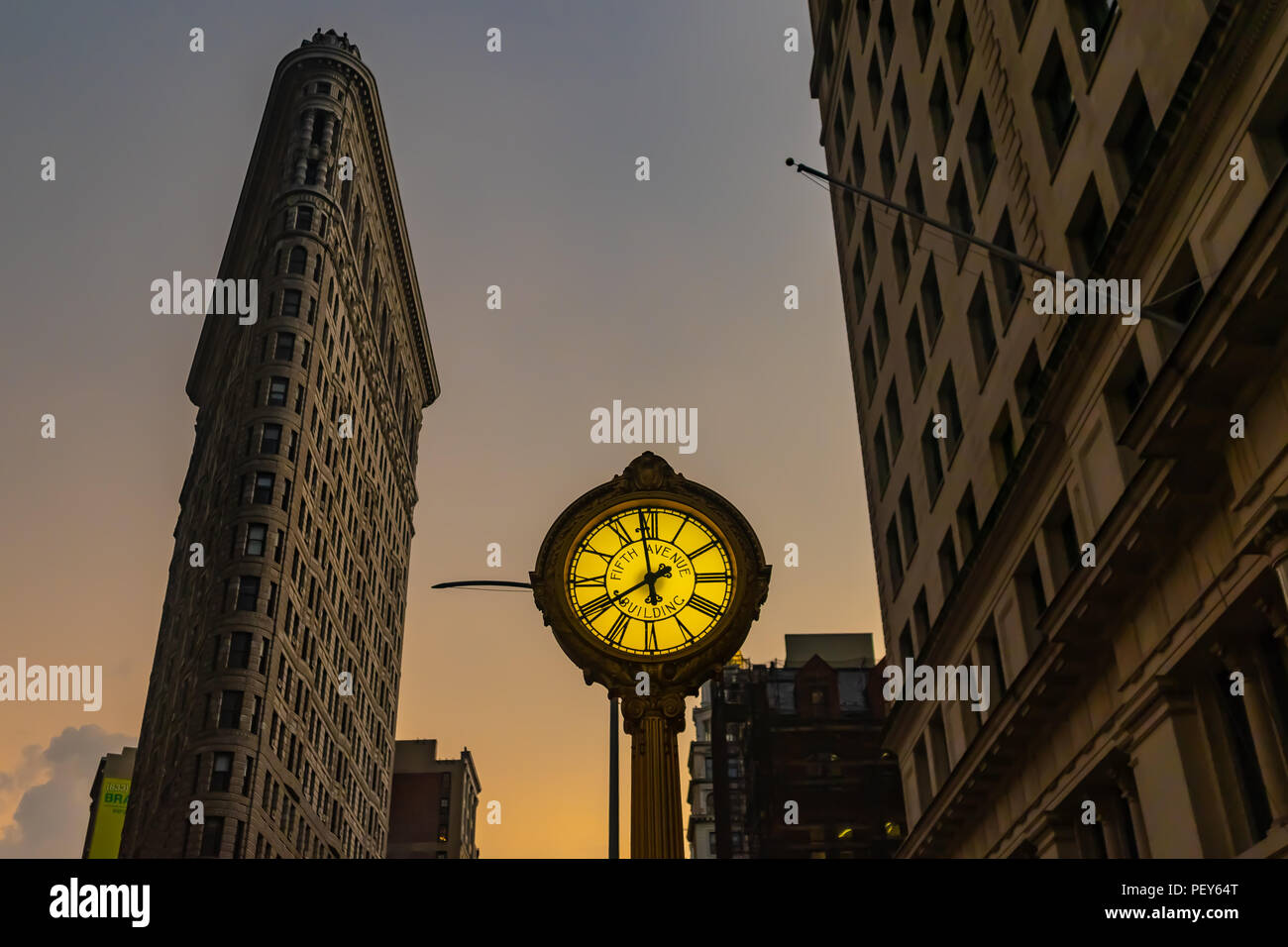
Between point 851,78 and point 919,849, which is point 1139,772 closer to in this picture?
point 919,849

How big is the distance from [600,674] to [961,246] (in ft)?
91.0

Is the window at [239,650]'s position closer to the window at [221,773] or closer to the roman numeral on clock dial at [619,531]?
the window at [221,773]

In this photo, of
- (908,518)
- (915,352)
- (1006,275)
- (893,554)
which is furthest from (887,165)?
(893,554)

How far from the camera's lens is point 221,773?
71.1 meters

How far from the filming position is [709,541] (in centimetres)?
634

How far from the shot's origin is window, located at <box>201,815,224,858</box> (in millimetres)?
68562

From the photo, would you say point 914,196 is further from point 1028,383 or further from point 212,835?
point 212,835

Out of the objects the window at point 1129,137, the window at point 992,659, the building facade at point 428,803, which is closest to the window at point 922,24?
the window at point 1129,137

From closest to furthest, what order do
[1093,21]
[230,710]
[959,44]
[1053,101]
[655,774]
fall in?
[655,774], [1093,21], [1053,101], [959,44], [230,710]

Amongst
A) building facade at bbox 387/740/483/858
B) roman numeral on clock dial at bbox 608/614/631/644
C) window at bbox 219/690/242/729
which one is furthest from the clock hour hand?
building facade at bbox 387/740/483/858

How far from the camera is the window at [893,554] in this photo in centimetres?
3966

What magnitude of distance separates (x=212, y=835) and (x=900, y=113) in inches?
2140

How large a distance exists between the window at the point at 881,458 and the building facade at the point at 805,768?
30309 millimetres
